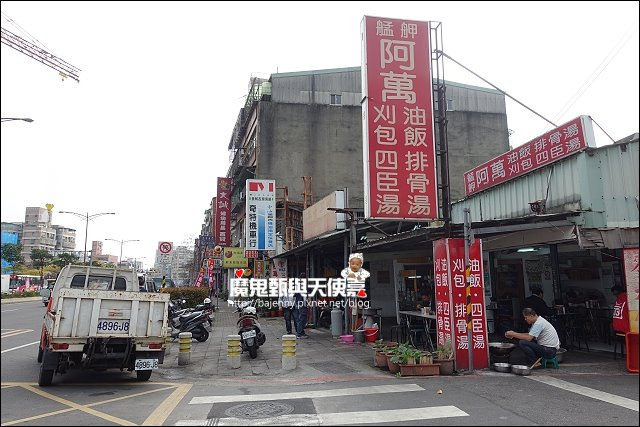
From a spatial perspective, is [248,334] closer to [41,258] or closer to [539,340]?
[539,340]

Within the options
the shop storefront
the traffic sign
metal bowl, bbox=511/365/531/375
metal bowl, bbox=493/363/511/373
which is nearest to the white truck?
metal bowl, bbox=493/363/511/373

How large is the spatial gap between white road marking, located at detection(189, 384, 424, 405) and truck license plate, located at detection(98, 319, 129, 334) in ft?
6.37

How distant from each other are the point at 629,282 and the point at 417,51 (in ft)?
22.6

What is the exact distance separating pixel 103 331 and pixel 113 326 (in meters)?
0.18

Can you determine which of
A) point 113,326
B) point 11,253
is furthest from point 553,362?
point 11,253

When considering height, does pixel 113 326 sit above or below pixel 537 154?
below

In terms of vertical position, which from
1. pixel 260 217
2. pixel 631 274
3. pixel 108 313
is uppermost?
pixel 260 217

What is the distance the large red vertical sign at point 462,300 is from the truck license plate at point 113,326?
20.6ft

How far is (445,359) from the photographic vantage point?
902 cm

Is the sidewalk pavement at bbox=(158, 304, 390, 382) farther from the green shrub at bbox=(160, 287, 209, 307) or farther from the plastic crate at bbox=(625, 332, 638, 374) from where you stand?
the green shrub at bbox=(160, 287, 209, 307)

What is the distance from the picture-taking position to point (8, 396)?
24.0 feet

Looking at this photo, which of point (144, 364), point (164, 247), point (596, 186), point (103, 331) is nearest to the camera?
point (103, 331)

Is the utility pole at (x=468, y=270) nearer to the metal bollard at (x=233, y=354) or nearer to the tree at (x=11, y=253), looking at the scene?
the metal bollard at (x=233, y=354)

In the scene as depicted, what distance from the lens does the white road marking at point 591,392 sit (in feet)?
21.5
